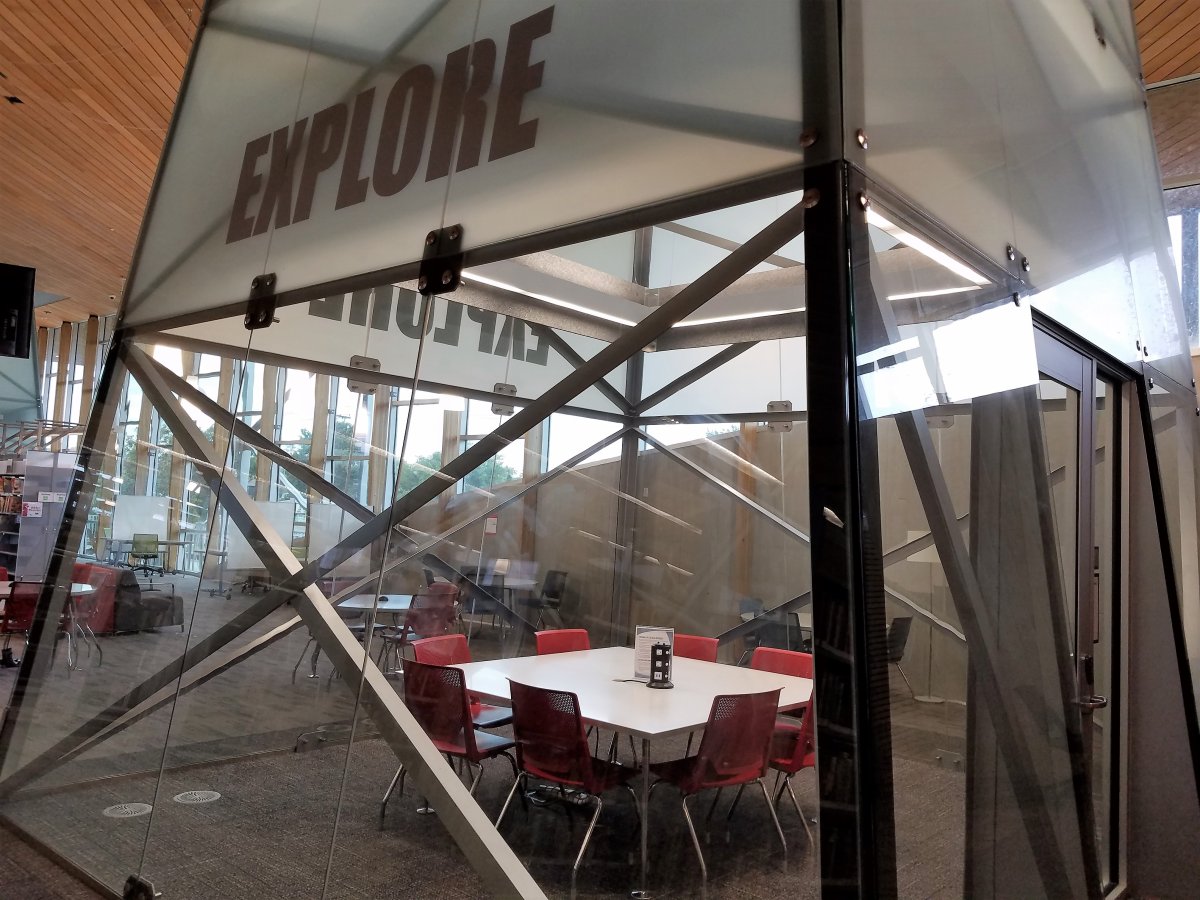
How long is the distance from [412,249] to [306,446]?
3.06 ft

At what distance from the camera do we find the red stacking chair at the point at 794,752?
2084 millimetres

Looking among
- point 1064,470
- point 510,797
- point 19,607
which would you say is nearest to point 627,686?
point 510,797

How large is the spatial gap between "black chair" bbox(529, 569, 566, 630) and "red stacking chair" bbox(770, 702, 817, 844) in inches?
31.7

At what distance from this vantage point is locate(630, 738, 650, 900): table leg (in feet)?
7.40

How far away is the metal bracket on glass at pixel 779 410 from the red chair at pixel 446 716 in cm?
128

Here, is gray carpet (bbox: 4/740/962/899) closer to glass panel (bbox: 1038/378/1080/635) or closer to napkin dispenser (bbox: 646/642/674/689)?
napkin dispenser (bbox: 646/642/674/689)

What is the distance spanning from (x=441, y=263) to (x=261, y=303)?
1300 mm

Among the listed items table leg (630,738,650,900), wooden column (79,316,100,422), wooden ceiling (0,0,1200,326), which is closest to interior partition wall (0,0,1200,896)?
table leg (630,738,650,900)

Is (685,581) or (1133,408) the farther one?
(1133,408)

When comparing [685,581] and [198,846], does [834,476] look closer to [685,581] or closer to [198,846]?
[685,581]

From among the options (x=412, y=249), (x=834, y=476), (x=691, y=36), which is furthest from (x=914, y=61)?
(x=412, y=249)

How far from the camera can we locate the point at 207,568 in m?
3.77

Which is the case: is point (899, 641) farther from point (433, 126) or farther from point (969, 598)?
point (433, 126)

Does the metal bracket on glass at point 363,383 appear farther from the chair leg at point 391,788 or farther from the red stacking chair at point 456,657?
the chair leg at point 391,788
